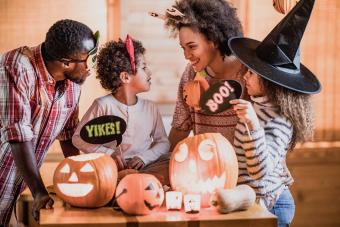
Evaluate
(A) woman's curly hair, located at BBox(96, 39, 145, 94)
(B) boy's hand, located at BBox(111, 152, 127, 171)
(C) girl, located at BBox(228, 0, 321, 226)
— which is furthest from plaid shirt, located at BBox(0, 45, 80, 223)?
(C) girl, located at BBox(228, 0, 321, 226)

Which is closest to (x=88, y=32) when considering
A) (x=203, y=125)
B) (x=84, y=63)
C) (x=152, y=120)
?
(x=84, y=63)

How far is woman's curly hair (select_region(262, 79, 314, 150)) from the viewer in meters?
1.92

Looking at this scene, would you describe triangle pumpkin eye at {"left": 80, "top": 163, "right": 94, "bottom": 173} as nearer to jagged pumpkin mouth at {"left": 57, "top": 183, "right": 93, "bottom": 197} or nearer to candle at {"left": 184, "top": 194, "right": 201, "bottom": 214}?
jagged pumpkin mouth at {"left": 57, "top": 183, "right": 93, "bottom": 197}

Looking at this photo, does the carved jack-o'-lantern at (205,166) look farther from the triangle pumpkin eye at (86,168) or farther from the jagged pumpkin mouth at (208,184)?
the triangle pumpkin eye at (86,168)

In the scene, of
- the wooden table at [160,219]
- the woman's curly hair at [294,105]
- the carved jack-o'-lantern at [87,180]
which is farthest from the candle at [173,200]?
the woman's curly hair at [294,105]

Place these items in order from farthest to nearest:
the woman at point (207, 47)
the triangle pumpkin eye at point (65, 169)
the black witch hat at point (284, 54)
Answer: the woman at point (207, 47) < the black witch hat at point (284, 54) < the triangle pumpkin eye at point (65, 169)

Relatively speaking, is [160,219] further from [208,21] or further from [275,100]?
[208,21]

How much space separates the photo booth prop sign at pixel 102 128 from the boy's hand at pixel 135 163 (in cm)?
12

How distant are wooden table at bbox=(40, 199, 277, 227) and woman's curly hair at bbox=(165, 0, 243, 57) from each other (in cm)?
61

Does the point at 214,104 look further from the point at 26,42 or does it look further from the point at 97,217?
the point at 26,42

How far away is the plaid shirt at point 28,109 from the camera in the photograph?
1.97 meters

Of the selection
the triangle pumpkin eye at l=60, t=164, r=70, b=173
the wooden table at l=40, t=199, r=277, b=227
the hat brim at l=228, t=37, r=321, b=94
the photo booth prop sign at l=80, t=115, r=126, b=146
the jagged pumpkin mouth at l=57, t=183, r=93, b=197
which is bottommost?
the wooden table at l=40, t=199, r=277, b=227

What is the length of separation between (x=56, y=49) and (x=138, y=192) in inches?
21.8

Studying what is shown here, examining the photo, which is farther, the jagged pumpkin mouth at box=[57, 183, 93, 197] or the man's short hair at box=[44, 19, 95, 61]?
the man's short hair at box=[44, 19, 95, 61]
